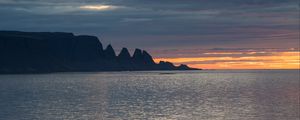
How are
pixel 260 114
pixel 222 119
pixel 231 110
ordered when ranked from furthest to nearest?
pixel 231 110 < pixel 260 114 < pixel 222 119

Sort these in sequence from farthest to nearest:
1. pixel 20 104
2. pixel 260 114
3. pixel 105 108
Answer: pixel 20 104 → pixel 105 108 → pixel 260 114

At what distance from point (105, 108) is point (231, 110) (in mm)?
18532

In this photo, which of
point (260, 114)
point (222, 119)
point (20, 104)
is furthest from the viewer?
point (20, 104)

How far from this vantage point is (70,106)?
80.9 meters

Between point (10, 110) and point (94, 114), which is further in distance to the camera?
point (10, 110)

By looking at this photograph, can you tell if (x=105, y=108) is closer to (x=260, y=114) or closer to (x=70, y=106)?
(x=70, y=106)

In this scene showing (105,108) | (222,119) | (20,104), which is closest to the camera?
(222,119)

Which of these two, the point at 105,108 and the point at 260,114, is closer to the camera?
the point at 260,114

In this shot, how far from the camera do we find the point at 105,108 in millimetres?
78750

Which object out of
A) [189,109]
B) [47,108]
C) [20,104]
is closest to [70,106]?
[47,108]

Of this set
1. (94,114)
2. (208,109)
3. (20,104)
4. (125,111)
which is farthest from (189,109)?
(20,104)

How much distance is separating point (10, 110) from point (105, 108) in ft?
44.6

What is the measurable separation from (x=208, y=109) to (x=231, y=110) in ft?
11.2

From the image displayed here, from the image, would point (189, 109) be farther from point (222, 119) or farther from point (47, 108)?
point (47, 108)
